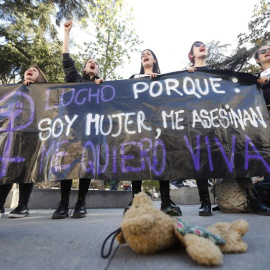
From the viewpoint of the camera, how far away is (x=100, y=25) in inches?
402

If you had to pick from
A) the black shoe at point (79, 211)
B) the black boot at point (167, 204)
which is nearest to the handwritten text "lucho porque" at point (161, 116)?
the black boot at point (167, 204)

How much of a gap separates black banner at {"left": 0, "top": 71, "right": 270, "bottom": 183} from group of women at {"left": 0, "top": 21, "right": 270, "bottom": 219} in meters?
0.16

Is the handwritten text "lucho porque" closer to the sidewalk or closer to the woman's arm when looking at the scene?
the woman's arm

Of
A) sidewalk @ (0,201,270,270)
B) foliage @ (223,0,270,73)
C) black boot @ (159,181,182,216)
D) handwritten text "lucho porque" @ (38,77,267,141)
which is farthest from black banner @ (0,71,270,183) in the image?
foliage @ (223,0,270,73)

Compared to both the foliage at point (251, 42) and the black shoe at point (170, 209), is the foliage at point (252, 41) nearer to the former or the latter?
the foliage at point (251, 42)

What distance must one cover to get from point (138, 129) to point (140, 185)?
0.61 meters

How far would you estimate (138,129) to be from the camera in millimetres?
2605

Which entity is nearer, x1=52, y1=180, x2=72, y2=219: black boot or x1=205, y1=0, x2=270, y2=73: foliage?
x1=52, y1=180, x2=72, y2=219: black boot

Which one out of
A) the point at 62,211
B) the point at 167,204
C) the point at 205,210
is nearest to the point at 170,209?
the point at 167,204

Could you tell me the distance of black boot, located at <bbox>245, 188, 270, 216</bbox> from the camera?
8.03ft

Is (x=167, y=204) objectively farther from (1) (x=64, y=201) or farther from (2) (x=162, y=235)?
(2) (x=162, y=235)

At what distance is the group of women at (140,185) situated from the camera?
2476 millimetres

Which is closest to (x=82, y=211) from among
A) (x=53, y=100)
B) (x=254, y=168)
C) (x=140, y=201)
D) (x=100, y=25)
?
(x=53, y=100)

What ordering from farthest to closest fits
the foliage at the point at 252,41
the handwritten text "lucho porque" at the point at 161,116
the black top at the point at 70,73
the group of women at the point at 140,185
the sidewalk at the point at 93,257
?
the foliage at the point at 252,41
the black top at the point at 70,73
the handwritten text "lucho porque" at the point at 161,116
the group of women at the point at 140,185
the sidewalk at the point at 93,257
